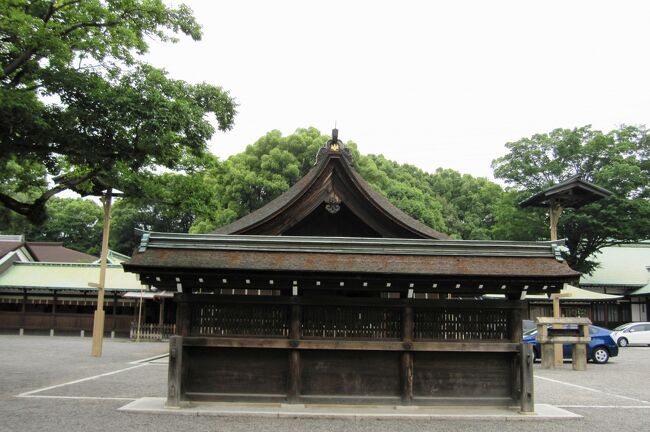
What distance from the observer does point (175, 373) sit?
10688mm

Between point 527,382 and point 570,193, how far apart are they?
11.7 meters

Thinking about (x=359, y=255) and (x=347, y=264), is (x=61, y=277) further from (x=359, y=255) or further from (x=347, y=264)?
(x=347, y=264)

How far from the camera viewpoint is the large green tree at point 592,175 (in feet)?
117

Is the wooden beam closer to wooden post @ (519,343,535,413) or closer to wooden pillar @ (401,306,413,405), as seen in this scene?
wooden pillar @ (401,306,413,405)

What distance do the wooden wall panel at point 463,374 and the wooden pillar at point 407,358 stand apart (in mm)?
214

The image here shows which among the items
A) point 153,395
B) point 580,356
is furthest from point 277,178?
point 153,395

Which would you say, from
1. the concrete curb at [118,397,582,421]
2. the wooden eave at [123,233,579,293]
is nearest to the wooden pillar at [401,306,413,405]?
the concrete curb at [118,397,582,421]

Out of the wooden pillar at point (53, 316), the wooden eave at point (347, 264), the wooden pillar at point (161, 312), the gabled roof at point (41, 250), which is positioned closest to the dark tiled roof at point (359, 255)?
the wooden eave at point (347, 264)

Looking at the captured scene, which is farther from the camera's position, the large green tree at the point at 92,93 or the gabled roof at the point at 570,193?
the gabled roof at the point at 570,193

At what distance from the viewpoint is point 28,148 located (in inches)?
526

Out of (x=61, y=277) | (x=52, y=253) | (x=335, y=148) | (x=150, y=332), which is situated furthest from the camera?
(x=52, y=253)

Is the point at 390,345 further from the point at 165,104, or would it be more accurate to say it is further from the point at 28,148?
the point at 28,148

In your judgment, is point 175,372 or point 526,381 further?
point 526,381

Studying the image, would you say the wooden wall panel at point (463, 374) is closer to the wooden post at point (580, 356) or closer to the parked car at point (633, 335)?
the wooden post at point (580, 356)
